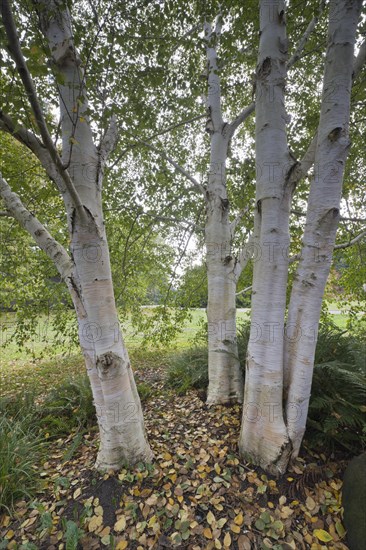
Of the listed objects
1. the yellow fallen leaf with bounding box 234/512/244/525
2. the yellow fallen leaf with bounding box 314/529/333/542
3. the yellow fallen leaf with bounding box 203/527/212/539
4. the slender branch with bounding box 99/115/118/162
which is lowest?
the yellow fallen leaf with bounding box 203/527/212/539

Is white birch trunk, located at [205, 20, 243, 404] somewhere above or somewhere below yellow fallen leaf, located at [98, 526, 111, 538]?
above

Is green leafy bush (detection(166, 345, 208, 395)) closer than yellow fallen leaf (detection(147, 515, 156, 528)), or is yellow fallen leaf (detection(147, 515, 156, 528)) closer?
yellow fallen leaf (detection(147, 515, 156, 528))

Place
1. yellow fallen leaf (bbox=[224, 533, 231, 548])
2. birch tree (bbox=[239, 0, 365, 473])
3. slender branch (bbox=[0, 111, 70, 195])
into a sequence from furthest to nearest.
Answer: birch tree (bbox=[239, 0, 365, 473])
yellow fallen leaf (bbox=[224, 533, 231, 548])
slender branch (bbox=[0, 111, 70, 195])

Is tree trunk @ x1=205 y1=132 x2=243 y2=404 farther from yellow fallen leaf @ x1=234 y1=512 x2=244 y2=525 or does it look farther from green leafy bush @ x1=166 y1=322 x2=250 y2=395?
yellow fallen leaf @ x1=234 y1=512 x2=244 y2=525

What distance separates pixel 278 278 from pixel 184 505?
1.91m

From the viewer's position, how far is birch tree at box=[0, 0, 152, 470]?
1653mm

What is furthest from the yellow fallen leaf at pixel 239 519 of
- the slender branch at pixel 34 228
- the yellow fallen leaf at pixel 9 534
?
the slender branch at pixel 34 228

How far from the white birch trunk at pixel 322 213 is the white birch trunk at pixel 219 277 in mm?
1009

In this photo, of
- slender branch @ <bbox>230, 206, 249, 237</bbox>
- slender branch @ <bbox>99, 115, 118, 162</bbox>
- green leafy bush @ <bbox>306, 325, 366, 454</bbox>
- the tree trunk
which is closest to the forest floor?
green leafy bush @ <bbox>306, 325, 366, 454</bbox>

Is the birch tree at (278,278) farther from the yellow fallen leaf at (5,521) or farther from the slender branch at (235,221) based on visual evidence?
the yellow fallen leaf at (5,521)

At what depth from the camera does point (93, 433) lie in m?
2.62

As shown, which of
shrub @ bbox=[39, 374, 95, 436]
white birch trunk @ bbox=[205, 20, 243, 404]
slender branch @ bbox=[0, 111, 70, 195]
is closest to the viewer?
slender branch @ bbox=[0, 111, 70, 195]

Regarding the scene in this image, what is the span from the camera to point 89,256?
1.75 meters

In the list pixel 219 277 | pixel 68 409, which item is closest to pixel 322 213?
pixel 219 277
